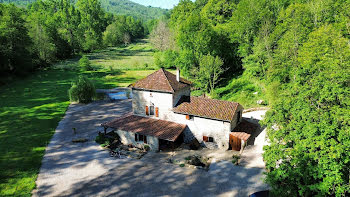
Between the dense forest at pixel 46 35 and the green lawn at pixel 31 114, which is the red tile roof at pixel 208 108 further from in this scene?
the dense forest at pixel 46 35

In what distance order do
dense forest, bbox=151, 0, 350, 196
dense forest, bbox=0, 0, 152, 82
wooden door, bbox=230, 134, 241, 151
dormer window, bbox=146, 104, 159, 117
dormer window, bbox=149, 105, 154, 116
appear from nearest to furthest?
dense forest, bbox=151, 0, 350, 196 < wooden door, bbox=230, 134, 241, 151 < dormer window, bbox=146, 104, 159, 117 < dormer window, bbox=149, 105, 154, 116 < dense forest, bbox=0, 0, 152, 82

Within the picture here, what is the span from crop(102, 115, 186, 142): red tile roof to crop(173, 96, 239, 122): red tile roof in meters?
2.10

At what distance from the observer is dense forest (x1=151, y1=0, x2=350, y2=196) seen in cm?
1286

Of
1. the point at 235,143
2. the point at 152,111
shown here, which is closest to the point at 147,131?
the point at 152,111

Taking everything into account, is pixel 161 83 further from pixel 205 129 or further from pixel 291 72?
pixel 291 72

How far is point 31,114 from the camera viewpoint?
38594 millimetres

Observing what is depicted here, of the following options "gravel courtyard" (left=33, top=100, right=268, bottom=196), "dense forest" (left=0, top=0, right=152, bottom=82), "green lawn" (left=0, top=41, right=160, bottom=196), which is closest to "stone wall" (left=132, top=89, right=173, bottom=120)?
"gravel courtyard" (left=33, top=100, right=268, bottom=196)

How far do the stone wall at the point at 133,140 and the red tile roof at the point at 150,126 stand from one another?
0.71 m

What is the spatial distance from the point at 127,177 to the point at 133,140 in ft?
22.6

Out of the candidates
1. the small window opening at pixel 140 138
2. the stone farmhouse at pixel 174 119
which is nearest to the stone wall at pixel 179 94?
the stone farmhouse at pixel 174 119

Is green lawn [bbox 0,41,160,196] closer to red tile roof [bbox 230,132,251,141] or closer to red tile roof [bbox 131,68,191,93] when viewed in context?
red tile roof [bbox 131,68,191,93]

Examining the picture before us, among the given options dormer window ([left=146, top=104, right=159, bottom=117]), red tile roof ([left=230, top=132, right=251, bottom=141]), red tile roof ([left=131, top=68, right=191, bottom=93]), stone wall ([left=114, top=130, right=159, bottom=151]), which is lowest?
stone wall ([left=114, top=130, right=159, bottom=151])

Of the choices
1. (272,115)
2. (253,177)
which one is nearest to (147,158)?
(253,177)

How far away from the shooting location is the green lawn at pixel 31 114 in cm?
2242
